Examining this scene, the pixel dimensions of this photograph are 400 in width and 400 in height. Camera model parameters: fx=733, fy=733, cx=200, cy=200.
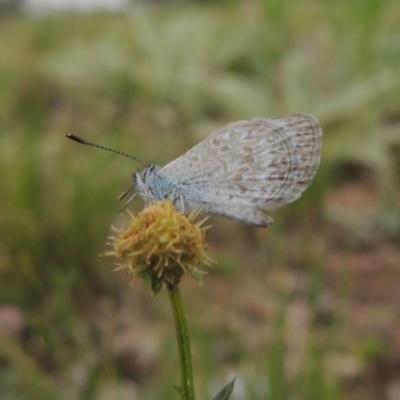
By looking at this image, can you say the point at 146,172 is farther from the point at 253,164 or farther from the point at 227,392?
the point at 227,392

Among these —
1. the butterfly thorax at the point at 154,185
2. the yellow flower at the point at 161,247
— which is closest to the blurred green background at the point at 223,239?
the yellow flower at the point at 161,247

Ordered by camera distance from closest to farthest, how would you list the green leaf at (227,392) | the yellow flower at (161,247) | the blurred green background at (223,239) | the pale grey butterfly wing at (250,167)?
the green leaf at (227,392) → the yellow flower at (161,247) → the pale grey butterfly wing at (250,167) → the blurred green background at (223,239)

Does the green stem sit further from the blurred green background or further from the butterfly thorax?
the butterfly thorax

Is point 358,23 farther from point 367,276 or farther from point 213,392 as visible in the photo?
point 213,392

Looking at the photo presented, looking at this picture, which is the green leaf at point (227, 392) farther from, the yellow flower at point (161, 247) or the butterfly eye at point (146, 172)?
the butterfly eye at point (146, 172)

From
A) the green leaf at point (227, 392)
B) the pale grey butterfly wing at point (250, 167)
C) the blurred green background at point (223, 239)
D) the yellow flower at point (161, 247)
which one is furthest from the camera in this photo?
the blurred green background at point (223, 239)
